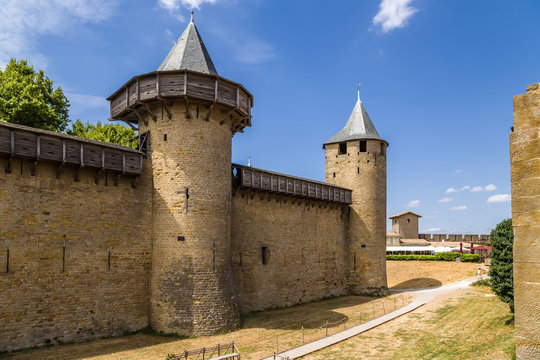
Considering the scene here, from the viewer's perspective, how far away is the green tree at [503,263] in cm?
1628

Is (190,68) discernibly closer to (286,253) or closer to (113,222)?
(113,222)

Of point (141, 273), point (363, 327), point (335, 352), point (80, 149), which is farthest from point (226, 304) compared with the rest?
point (80, 149)

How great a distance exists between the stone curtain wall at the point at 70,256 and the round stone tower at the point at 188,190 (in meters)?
0.91

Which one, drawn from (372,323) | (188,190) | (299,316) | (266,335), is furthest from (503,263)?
Answer: (188,190)

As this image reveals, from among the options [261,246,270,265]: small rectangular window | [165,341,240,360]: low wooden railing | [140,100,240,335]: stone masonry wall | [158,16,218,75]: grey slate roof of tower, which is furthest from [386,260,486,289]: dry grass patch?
[158,16,218,75]: grey slate roof of tower

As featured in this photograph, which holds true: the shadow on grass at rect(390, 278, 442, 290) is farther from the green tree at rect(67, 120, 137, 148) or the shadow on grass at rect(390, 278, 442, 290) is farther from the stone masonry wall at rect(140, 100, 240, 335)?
the green tree at rect(67, 120, 137, 148)

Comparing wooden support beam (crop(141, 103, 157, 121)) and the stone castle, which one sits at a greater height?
wooden support beam (crop(141, 103, 157, 121))

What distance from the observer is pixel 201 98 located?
16.1m

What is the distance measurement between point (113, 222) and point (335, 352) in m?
9.80

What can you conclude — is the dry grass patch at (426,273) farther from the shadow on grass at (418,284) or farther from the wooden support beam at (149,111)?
the wooden support beam at (149,111)

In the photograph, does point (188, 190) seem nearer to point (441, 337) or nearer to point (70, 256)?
point (70, 256)

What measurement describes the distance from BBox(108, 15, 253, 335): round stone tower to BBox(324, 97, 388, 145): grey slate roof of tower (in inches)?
515

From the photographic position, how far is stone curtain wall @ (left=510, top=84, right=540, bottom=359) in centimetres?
416

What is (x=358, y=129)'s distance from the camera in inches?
1128
